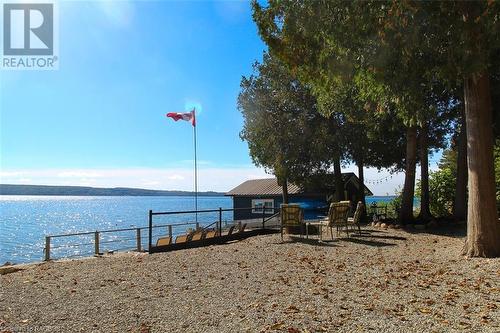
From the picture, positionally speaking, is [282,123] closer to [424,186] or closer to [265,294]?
[424,186]

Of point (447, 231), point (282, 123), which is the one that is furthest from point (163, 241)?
point (282, 123)

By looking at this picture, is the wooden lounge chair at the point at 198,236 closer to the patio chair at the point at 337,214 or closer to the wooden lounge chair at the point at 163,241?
the wooden lounge chair at the point at 163,241

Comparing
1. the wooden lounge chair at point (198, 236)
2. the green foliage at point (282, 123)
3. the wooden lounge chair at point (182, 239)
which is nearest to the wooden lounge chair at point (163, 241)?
the wooden lounge chair at point (182, 239)

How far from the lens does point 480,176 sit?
8.55m

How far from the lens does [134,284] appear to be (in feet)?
22.7

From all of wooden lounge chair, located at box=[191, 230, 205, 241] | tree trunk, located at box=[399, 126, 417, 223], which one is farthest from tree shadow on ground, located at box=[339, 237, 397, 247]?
tree trunk, located at box=[399, 126, 417, 223]

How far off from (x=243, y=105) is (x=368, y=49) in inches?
587

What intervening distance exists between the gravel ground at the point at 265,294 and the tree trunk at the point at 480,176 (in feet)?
1.90

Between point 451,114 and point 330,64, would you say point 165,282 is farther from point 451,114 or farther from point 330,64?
point 451,114

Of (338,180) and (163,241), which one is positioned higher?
(338,180)

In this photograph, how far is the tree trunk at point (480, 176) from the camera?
850cm

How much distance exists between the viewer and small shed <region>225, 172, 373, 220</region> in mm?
32156

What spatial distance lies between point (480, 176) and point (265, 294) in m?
5.45

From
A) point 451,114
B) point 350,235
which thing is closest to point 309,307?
point 350,235
